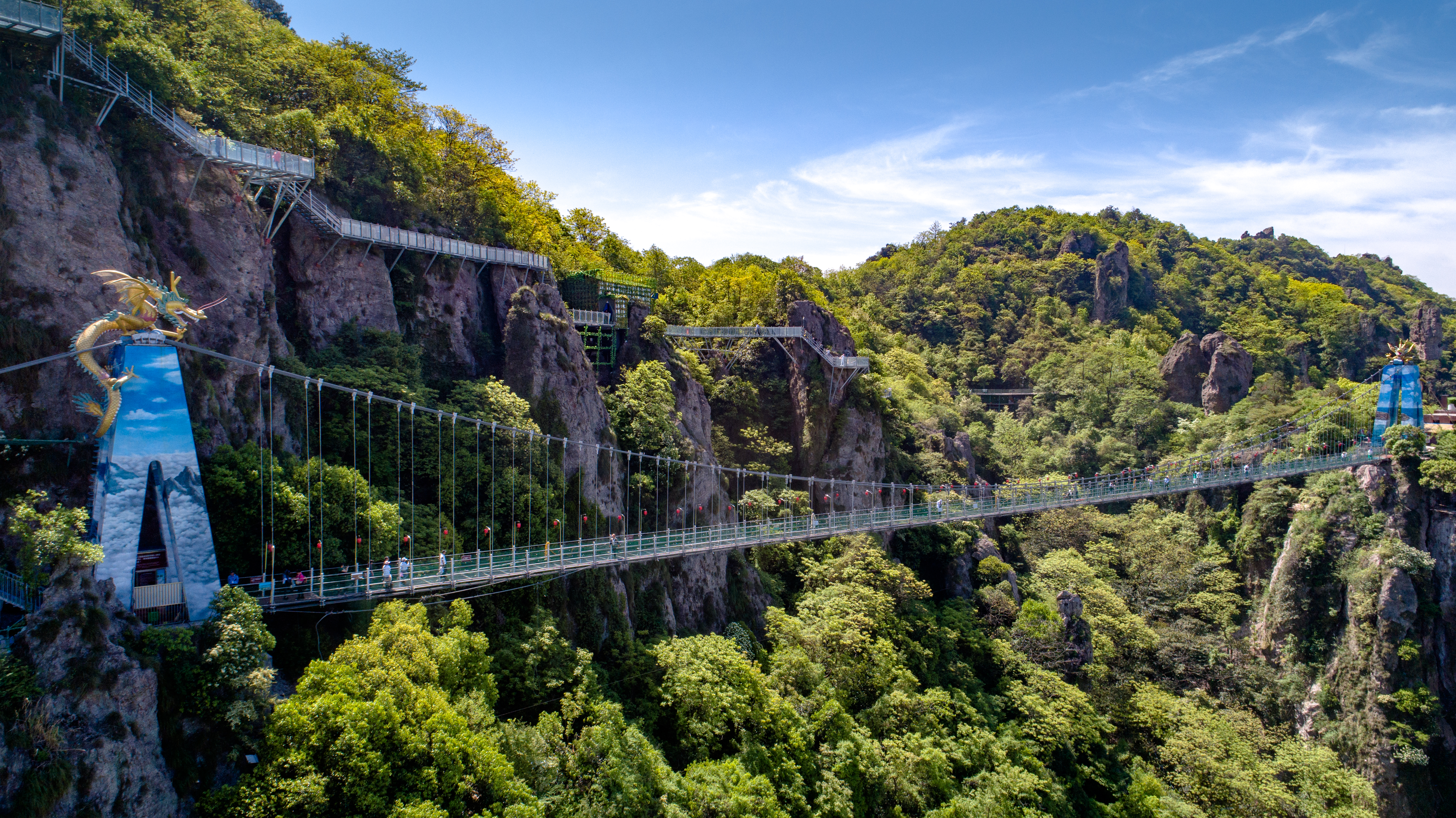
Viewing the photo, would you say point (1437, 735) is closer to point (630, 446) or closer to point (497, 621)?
point (630, 446)

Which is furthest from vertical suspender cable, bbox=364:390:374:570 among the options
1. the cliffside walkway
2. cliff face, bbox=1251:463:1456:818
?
cliff face, bbox=1251:463:1456:818

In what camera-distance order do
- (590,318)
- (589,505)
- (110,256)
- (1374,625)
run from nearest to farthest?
(110,256) < (589,505) < (1374,625) < (590,318)

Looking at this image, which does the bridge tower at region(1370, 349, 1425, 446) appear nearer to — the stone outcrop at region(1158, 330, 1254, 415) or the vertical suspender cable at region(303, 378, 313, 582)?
the stone outcrop at region(1158, 330, 1254, 415)

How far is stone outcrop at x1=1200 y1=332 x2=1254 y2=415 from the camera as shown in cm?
4991

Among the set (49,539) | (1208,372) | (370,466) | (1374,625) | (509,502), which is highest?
(1208,372)

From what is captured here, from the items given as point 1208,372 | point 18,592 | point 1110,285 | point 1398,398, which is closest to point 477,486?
point 18,592

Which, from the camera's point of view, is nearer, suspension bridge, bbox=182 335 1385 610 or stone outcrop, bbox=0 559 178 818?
stone outcrop, bbox=0 559 178 818

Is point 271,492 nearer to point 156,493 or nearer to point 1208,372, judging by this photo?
point 156,493

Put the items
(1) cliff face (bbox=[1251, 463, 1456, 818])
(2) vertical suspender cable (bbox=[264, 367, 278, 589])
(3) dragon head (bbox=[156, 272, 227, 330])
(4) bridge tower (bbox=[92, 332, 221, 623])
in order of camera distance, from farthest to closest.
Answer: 1. (1) cliff face (bbox=[1251, 463, 1456, 818])
2. (2) vertical suspender cable (bbox=[264, 367, 278, 589])
3. (3) dragon head (bbox=[156, 272, 227, 330])
4. (4) bridge tower (bbox=[92, 332, 221, 623])

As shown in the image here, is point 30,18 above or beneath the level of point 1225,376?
above

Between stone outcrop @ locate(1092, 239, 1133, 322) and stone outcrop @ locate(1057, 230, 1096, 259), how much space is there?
5049mm

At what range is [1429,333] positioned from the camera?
195 ft

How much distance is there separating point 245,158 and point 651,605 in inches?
615

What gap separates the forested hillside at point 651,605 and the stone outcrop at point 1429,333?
22.9m
